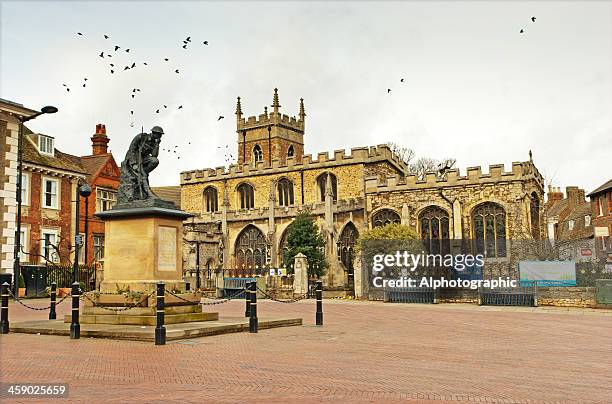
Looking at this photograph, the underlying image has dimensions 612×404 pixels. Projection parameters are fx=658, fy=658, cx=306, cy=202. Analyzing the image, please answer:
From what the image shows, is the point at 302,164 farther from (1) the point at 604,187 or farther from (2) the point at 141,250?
(2) the point at 141,250

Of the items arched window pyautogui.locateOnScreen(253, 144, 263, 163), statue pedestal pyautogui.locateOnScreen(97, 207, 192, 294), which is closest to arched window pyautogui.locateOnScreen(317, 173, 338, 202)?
arched window pyautogui.locateOnScreen(253, 144, 263, 163)

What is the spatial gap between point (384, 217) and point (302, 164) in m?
10.0

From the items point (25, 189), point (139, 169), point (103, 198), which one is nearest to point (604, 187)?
point (103, 198)

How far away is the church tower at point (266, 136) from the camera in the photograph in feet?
206

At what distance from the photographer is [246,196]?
56.0m

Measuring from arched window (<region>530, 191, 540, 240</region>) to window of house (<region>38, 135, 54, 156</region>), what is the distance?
30.5 m

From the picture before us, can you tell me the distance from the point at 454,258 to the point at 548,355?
21583 millimetres

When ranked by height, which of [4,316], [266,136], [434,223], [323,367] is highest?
[266,136]

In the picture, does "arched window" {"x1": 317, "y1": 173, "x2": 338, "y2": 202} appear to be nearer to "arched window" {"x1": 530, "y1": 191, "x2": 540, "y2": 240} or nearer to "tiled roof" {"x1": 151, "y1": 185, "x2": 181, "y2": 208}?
"arched window" {"x1": 530, "y1": 191, "x2": 540, "y2": 240}

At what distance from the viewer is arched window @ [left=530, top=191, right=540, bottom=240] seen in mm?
43625

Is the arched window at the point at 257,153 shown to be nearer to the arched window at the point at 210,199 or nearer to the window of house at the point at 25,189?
the arched window at the point at 210,199

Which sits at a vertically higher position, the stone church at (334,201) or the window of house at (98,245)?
the stone church at (334,201)

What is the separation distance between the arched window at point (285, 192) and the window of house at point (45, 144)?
800 inches

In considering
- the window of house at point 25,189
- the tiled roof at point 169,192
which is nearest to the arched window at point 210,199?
the tiled roof at point 169,192
